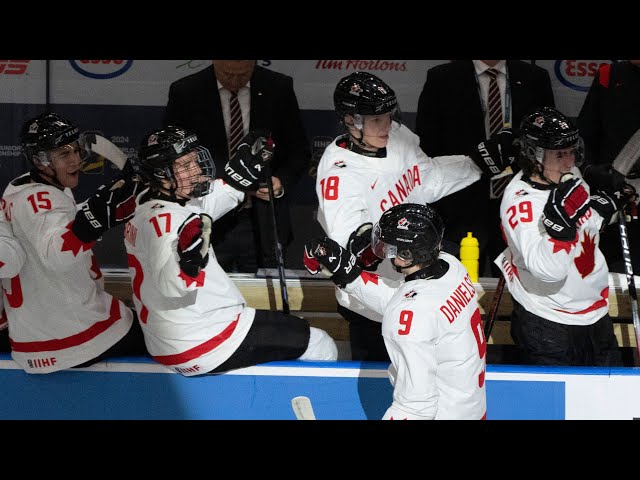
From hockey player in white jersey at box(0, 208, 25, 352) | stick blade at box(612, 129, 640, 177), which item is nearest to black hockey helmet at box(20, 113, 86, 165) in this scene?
hockey player in white jersey at box(0, 208, 25, 352)

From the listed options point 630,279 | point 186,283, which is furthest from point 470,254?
point 186,283

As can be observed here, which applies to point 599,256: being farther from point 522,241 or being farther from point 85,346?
point 85,346

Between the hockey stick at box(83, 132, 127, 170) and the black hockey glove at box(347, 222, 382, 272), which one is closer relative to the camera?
the black hockey glove at box(347, 222, 382, 272)

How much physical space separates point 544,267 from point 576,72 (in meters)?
2.14

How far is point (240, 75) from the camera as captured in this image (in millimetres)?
5738

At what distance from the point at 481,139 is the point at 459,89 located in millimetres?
263

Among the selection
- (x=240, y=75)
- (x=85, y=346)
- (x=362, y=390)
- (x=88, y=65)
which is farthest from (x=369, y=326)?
(x=88, y=65)

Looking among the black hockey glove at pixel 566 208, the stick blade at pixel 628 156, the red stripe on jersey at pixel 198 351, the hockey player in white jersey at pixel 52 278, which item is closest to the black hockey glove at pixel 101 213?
the hockey player in white jersey at pixel 52 278

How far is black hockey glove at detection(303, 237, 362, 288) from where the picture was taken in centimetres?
438

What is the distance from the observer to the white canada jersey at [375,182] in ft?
15.3

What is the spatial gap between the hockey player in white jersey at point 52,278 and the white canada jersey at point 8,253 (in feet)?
0.10

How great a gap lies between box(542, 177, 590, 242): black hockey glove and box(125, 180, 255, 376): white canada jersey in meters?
1.26

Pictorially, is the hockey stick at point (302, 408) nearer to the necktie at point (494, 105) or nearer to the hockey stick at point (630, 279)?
the hockey stick at point (630, 279)

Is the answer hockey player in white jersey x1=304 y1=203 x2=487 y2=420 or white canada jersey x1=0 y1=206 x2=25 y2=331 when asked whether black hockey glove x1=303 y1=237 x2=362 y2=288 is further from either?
white canada jersey x1=0 y1=206 x2=25 y2=331
